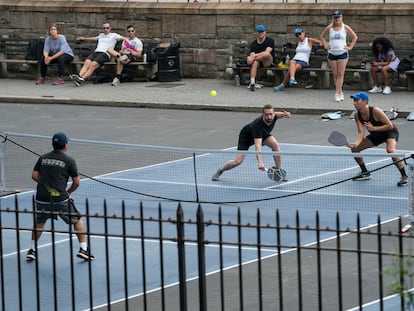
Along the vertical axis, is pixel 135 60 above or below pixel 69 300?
above

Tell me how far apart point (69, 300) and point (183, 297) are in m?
3.82

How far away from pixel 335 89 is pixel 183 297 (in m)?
18.1

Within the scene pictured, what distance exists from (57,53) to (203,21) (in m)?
3.67

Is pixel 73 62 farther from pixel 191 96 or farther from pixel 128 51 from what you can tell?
pixel 191 96

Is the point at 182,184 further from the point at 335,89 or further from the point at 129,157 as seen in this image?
the point at 335,89

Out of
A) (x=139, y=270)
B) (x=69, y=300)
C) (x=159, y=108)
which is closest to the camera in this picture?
(x=69, y=300)

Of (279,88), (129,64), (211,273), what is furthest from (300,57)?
(211,273)

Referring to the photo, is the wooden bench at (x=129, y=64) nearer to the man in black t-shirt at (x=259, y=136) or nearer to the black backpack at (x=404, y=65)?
the black backpack at (x=404, y=65)

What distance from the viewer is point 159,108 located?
26391 millimetres

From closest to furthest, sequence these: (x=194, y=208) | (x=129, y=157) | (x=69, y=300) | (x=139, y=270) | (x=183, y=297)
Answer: (x=183, y=297) → (x=69, y=300) → (x=139, y=270) → (x=194, y=208) → (x=129, y=157)

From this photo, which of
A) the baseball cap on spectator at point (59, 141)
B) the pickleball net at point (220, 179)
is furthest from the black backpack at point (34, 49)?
the baseball cap on spectator at point (59, 141)

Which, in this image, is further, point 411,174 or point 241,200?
point 241,200

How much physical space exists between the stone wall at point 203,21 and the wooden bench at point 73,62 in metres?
0.36

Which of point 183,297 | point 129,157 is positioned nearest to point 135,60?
point 129,157
